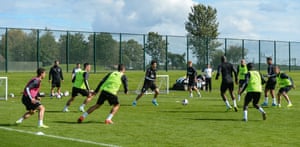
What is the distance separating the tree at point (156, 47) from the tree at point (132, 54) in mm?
918

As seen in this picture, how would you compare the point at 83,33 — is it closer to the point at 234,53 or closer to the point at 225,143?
the point at 234,53

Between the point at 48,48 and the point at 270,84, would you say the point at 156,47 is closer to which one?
the point at 48,48

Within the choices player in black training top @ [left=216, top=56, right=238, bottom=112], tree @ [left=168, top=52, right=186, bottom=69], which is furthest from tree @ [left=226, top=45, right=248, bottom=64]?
player in black training top @ [left=216, top=56, right=238, bottom=112]

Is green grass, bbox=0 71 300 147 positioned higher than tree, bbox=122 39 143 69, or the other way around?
tree, bbox=122 39 143 69

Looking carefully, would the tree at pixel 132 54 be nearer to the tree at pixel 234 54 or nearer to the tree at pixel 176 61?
the tree at pixel 176 61

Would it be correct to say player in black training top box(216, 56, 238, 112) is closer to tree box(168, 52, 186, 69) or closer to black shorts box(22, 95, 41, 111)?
black shorts box(22, 95, 41, 111)

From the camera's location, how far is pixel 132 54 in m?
45.7

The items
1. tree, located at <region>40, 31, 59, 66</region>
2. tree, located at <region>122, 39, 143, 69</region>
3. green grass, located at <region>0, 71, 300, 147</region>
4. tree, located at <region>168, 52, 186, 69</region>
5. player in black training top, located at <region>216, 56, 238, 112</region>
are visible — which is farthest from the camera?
tree, located at <region>168, 52, 186, 69</region>

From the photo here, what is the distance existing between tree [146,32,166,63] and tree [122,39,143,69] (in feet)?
3.01

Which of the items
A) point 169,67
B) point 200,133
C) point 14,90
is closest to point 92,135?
point 200,133

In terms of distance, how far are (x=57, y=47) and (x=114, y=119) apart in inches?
1021

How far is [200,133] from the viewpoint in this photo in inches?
533

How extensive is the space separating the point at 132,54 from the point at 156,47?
290 cm

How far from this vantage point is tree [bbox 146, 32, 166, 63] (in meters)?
46.9
